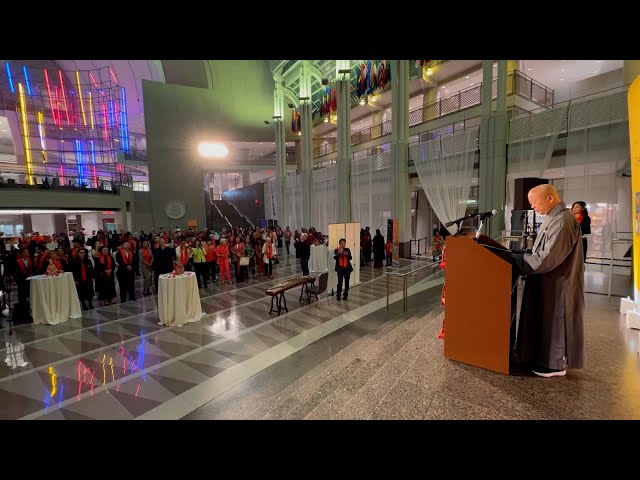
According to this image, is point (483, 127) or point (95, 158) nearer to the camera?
point (483, 127)

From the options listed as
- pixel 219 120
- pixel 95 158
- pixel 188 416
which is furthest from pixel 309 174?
pixel 95 158

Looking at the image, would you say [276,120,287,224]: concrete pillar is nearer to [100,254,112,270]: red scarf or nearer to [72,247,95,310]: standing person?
[100,254,112,270]: red scarf

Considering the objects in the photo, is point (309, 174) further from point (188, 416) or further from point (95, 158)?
point (95, 158)

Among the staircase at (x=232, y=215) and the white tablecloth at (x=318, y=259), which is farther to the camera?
the staircase at (x=232, y=215)

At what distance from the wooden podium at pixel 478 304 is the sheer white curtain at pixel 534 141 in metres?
9.23

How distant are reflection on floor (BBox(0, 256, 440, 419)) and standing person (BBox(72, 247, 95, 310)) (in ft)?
2.21

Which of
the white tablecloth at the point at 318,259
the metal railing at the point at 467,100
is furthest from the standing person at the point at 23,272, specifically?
the metal railing at the point at 467,100

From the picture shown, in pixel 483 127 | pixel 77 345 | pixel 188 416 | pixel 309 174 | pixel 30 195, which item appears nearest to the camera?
pixel 188 416

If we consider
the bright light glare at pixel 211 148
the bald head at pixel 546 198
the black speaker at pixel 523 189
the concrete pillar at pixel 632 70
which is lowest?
the bald head at pixel 546 198

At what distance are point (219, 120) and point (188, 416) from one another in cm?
2421

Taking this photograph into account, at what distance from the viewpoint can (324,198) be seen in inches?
780

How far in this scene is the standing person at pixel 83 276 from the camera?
7.80 meters

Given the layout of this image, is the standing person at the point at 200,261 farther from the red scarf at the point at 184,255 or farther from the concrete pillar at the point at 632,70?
the concrete pillar at the point at 632,70
